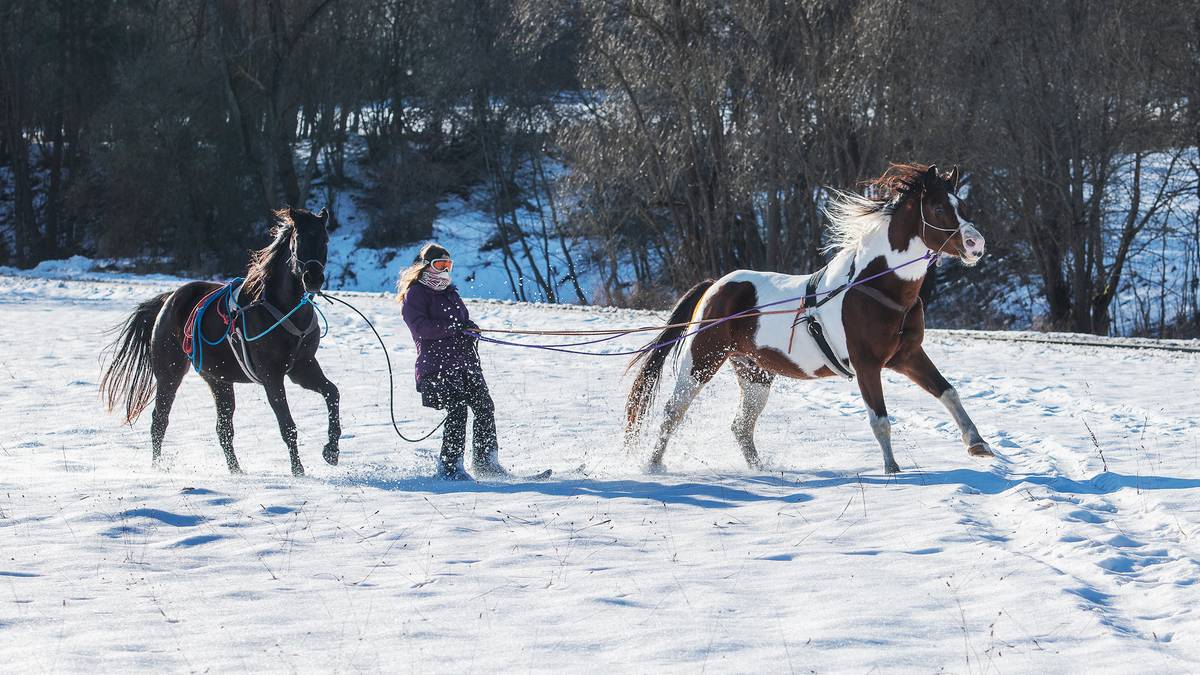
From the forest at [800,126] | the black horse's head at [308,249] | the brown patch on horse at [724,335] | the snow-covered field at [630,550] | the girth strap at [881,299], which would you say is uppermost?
the forest at [800,126]

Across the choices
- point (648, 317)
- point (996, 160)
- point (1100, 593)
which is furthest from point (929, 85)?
point (1100, 593)

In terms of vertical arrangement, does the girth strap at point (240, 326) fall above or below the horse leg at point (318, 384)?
above

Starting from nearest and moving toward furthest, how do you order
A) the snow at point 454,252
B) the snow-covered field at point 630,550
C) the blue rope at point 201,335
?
1. the snow-covered field at point 630,550
2. the blue rope at point 201,335
3. the snow at point 454,252

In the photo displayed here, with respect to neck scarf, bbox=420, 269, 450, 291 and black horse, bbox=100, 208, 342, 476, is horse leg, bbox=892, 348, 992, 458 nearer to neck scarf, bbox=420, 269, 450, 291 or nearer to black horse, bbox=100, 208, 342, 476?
neck scarf, bbox=420, 269, 450, 291

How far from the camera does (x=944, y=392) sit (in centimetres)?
787

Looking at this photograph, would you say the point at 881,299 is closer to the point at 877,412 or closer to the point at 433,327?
the point at 877,412

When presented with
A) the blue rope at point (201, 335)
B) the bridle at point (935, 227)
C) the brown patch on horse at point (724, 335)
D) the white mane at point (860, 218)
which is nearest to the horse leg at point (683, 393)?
the brown patch on horse at point (724, 335)

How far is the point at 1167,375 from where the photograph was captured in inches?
501

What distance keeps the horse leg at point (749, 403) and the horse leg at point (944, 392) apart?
1060mm

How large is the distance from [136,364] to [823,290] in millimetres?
5696

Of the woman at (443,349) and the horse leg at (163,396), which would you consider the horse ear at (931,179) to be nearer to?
the woman at (443,349)

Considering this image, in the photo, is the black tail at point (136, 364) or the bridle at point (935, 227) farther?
the black tail at point (136, 364)

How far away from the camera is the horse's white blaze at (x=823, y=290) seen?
7.84 meters

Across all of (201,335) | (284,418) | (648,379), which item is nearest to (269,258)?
(201,335)
